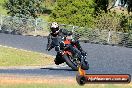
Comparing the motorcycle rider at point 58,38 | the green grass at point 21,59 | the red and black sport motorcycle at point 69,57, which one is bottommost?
the green grass at point 21,59

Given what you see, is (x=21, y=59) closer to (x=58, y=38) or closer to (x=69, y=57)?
(x=69, y=57)

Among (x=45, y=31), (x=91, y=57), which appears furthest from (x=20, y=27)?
(x=91, y=57)

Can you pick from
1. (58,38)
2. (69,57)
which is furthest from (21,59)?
(58,38)

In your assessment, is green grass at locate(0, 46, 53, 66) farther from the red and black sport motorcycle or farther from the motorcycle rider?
the motorcycle rider

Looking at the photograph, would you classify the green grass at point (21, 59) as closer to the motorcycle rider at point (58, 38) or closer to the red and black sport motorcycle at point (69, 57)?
the red and black sport motorcycle at point (69, 57)

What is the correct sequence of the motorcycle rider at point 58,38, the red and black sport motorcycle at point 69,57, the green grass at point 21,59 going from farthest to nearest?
1. the green grass at point 21,59
2. the red and black sport motorcycle at point 69,57
3. the motorcycle rider at point 58,38

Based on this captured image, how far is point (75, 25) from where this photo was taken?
46.5m

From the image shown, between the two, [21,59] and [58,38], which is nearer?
[58,38]

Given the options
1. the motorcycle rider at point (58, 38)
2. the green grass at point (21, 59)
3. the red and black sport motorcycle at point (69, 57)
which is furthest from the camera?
the green grass at point (21, 59)

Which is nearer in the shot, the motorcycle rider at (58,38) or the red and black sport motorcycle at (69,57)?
the motorcycle rider at (58,38)

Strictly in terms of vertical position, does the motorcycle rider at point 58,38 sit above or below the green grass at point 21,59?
above

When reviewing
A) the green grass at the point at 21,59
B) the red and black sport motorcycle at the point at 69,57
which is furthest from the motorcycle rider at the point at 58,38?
the green grass at the point at 21,59

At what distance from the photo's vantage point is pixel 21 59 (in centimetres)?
2680

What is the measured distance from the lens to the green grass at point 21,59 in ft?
84.3
